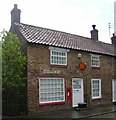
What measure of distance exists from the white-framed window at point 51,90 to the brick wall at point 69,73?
1.40ft

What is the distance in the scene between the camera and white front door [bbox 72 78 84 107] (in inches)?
785

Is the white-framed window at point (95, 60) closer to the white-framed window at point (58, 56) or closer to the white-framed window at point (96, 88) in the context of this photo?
the white-framed window at point (96, 88)

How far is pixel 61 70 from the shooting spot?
1909 cm

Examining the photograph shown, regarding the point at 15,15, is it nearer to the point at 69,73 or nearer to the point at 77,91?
the point at 69,73

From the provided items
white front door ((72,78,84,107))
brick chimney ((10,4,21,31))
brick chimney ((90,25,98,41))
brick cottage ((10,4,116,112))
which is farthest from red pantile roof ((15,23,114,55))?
brick chimney ((90,25,98,41))

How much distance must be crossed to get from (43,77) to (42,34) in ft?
13.5

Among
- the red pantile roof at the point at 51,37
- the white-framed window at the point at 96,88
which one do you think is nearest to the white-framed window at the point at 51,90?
the red pantile roof at the point at 51,37

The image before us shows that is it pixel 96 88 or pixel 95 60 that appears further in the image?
pixel 95 60

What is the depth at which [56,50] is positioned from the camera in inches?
743

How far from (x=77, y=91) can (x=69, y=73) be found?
5.94 ft

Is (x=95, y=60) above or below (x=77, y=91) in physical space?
above

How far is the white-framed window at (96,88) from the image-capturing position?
856 inches

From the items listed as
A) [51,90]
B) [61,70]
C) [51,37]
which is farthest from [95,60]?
[51,90]

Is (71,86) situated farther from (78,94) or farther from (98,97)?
(98,97)
